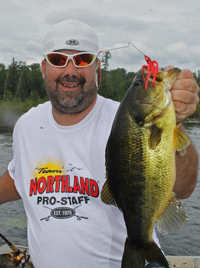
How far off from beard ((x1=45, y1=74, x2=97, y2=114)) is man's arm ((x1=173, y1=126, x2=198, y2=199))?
3.17 feet

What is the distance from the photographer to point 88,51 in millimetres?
2715

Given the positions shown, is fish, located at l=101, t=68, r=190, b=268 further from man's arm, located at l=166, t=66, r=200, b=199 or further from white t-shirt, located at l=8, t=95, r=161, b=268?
white t-shirt, located at l=8, t=95, r=161, b=268

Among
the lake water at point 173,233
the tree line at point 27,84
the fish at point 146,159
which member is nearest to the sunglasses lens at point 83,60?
the fish at point 146,159

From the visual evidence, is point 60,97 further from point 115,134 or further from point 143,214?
point 143,214

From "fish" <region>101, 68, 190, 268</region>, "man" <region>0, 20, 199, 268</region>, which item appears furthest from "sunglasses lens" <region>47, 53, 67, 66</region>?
"fish" <region>101, 68, 190, 268</region>

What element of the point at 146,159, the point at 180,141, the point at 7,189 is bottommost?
the point at 7,189

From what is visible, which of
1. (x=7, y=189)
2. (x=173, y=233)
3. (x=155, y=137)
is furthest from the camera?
(x=173, y=233)

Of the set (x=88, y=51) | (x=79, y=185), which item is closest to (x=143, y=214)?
(x=79, y=185)

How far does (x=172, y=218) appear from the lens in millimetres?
1818

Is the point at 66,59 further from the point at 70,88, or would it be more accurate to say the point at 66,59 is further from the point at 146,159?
the point at 146,159

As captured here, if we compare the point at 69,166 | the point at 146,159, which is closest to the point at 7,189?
the point at 69,166

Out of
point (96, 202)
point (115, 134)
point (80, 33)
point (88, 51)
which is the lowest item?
point (96, 202)

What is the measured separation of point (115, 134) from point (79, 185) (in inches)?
30.0

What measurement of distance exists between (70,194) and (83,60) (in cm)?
127
